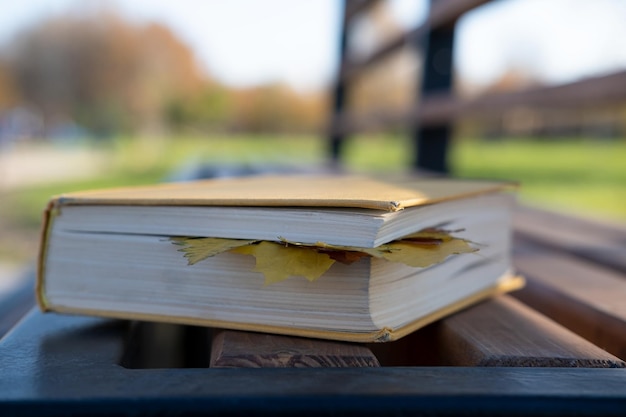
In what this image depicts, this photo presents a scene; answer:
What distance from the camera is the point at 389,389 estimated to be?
381mm

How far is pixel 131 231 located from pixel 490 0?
1.21m

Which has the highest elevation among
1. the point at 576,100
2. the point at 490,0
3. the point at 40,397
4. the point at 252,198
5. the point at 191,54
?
the point at 191,54

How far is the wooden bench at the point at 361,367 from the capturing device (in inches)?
14.5

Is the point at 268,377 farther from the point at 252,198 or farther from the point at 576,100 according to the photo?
the point at 576,100

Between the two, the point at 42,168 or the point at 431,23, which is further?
the point at 42,168

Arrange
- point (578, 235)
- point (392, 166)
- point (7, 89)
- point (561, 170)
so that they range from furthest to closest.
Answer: point (7, 89), point (561, 170), point (392, 166), point (578, 235)

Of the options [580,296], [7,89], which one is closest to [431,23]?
[580,296]

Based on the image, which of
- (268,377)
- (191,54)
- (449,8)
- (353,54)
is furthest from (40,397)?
(191,54)

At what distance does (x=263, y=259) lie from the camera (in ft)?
1.52

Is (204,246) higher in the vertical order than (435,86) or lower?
lower

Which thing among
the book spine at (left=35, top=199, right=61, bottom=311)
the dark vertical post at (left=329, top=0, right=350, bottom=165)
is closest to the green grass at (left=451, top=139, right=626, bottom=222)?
the dark vertical post at (left=329, top=0, right=350, bottom=165)

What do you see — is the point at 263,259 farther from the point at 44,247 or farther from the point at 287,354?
the point at 44,247

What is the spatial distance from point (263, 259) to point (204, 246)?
0.05 m

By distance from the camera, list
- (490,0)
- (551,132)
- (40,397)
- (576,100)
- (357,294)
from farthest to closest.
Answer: (551,132) → (490,0) → (576,100) → (357,294) → (40,397)
